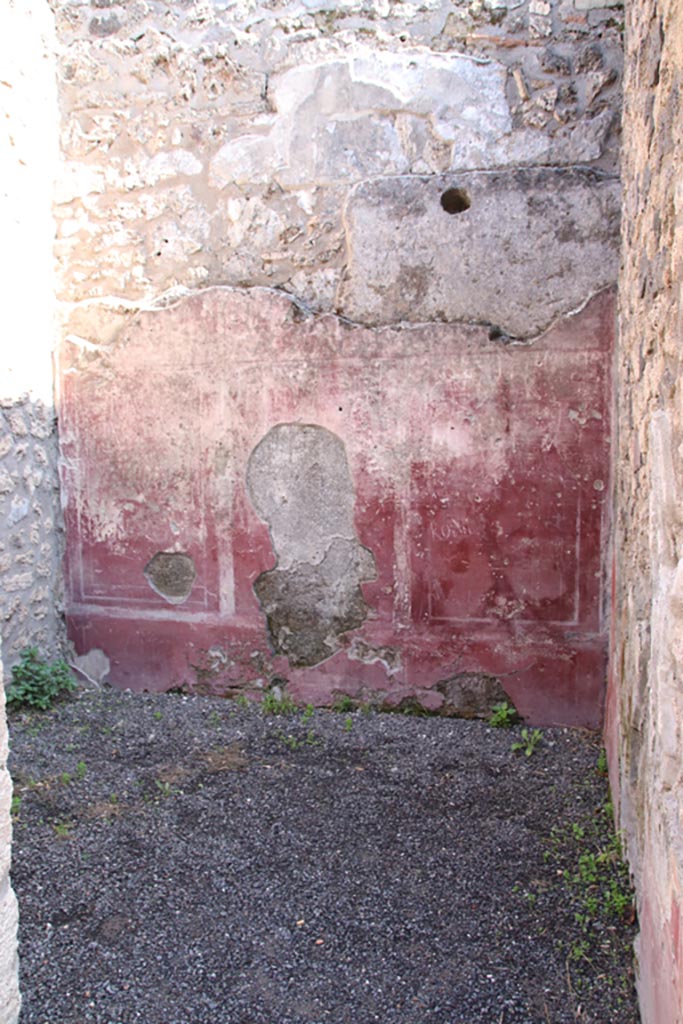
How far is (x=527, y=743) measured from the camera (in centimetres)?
313

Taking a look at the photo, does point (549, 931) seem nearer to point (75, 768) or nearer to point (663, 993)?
point (663, 993)

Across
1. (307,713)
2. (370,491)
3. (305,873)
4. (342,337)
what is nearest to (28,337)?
(342,337)

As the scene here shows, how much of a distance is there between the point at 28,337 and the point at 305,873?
2.52 m

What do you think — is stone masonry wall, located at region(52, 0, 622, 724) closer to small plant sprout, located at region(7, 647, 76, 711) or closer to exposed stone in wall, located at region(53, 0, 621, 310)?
exposed stone in wall, located at region(53, 0, 621, 310)

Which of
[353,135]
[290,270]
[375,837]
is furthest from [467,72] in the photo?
[375,837]

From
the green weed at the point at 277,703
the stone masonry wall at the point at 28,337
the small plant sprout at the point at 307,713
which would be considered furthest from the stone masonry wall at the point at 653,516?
the stone masonry wall at the point at 28,337

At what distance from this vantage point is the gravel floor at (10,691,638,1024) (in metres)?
1.84

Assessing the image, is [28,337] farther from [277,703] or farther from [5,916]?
[5,916]

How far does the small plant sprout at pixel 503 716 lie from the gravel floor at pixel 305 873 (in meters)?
0.09

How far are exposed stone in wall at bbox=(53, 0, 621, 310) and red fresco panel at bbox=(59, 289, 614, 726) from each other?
0.99ft

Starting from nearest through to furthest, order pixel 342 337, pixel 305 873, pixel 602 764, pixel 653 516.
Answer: pixel 653 516
pixel 305 873
pixel 602 764
pixel 342 337

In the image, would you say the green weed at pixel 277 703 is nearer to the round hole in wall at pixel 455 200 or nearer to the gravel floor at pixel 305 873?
the gravel floor at pixel 305 873

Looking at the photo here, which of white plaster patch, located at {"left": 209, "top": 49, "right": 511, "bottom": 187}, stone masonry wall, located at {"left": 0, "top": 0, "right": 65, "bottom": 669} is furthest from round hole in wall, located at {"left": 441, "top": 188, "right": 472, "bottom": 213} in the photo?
stone masonry wall, located at {"left": 0, "top": 0, "right": 65, "bottom": 669}

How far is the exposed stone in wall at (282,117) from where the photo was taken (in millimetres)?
3188
